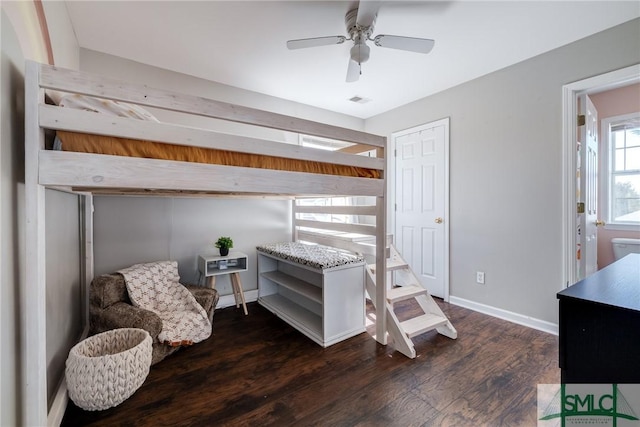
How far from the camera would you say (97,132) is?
1082mm

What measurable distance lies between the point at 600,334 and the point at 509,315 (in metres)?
2.06

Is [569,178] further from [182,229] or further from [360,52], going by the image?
[182,229]

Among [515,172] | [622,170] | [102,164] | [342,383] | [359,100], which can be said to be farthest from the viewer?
[359,100]

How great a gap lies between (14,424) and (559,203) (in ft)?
11.5

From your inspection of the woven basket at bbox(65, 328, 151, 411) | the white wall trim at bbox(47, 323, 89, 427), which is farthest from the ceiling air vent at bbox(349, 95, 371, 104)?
the white wall trim at bbox(47, 323, 89, 427)

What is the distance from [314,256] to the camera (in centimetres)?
246

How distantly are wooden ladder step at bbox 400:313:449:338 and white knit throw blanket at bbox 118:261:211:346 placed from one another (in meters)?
1.58

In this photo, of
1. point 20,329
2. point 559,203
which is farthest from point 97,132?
point 559,203

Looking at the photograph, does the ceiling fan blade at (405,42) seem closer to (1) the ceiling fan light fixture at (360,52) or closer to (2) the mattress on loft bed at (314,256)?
(1) the ceiling fan light fixture at (360,52)

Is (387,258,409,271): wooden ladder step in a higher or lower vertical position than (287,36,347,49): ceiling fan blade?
lower

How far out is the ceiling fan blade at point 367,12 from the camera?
1.62m

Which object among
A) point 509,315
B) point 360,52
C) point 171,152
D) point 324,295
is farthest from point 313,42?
point 509,315

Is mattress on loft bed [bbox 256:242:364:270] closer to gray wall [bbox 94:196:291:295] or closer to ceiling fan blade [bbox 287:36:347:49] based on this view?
gray wall [bbox 94:196:291:295]

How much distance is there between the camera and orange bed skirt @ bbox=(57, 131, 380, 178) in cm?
108
